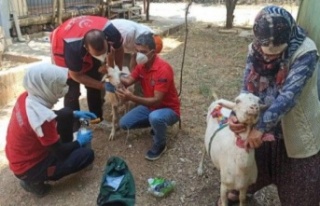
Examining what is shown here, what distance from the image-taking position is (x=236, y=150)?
2.48 m

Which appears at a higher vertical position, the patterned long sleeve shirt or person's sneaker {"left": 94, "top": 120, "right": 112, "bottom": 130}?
the patterned long sleeve shirt

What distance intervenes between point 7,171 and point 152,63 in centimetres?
181

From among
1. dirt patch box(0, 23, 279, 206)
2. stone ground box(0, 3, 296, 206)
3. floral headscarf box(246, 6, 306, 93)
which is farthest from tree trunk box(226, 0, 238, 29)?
floral headscarf box(246, 6, 306, 93)

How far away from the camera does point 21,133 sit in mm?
3018

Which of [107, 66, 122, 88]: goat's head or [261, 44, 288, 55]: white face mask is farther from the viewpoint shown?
[107, 66, 122, 88]: goat's head

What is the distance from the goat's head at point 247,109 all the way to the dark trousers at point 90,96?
2.16 metres

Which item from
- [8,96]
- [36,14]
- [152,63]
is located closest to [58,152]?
[152,63]

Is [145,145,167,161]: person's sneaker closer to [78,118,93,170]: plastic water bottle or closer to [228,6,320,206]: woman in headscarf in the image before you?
[78,118,93,170]: plastic water bottle

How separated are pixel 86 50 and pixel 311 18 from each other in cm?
207

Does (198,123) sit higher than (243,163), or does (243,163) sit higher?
(243,163)

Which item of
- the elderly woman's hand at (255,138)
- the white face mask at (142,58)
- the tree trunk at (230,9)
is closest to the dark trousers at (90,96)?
the white face mask at (142,58)

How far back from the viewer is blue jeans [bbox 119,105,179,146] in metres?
3.56

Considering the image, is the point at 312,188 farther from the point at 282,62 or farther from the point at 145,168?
the point at 145,168

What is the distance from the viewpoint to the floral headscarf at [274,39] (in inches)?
76.2
